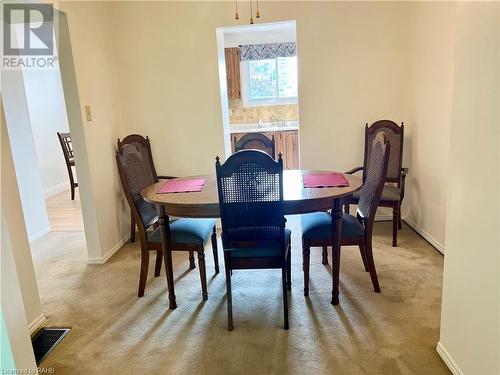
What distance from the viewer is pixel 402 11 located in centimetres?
338

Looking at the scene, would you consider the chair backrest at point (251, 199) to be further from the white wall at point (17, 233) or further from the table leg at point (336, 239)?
the white wall at point (17, 233)

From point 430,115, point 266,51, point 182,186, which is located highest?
point 266,51

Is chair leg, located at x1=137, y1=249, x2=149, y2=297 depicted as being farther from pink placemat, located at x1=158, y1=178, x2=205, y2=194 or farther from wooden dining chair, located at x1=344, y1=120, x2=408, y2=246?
wooden dining chair, located at x1=344, y1=120, x2=408, y2=246

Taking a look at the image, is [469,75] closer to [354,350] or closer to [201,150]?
[354,350]

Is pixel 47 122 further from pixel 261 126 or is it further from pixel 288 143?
Answer: pixel 288 143

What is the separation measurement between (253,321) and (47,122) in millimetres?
5343

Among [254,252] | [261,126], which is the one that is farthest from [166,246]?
[261,126]

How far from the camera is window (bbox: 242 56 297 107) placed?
636 cm

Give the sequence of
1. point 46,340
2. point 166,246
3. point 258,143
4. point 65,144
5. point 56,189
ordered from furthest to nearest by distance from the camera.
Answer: point 56,189
point 65,144
point 258,143
point 166,246
point 46,340

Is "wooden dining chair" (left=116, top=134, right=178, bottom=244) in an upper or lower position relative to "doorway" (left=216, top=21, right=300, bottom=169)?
lower

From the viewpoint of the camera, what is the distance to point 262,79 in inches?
254

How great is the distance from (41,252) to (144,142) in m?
1.46

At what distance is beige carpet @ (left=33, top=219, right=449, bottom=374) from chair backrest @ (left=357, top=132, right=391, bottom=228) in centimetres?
53

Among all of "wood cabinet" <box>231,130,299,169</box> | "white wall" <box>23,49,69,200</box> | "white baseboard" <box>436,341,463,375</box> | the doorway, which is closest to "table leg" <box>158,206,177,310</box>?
"white baseboard" <box>436,341,463,375</box>
